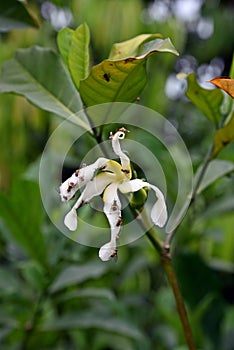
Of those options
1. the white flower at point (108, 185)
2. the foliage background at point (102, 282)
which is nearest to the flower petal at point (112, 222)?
the white flower at point (108, 185)

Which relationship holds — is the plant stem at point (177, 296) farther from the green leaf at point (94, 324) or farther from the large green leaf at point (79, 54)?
the green leaf at point (94, 324)

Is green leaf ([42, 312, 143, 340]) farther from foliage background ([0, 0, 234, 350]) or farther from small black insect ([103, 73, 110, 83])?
small black insect ([103, 73, 110, 83])

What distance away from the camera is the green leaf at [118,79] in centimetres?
40

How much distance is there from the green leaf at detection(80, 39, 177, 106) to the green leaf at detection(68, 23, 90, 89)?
0.03 meters

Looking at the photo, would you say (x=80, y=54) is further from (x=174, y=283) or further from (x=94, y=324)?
(x=94, y=324)

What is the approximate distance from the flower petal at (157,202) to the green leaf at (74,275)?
0.37 m

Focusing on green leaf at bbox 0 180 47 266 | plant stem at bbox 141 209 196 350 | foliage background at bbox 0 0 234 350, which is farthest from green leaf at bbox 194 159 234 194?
green leaf at bbox 0 180 47 266

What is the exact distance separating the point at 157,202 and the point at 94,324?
39 centimetres

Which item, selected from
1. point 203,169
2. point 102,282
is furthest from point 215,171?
point 102,282

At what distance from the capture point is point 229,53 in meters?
3.26

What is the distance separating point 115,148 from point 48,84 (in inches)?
6.1

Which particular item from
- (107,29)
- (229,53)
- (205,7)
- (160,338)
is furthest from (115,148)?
(205,7)

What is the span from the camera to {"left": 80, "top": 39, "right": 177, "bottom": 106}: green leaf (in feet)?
1.33

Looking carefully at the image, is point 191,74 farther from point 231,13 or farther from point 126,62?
point 231,13
